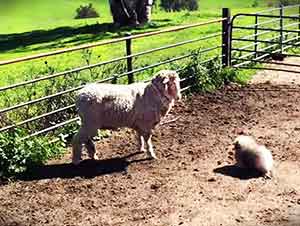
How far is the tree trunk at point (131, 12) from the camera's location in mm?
22719

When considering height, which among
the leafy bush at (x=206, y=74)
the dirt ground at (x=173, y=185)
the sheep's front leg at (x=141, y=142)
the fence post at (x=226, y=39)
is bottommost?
the dirt ground at (x=173, y=185)

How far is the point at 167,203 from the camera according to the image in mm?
5918

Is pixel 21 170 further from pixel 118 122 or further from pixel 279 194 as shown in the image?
pixel 279 194

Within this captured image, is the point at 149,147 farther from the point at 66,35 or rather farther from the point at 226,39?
the point at 66,35

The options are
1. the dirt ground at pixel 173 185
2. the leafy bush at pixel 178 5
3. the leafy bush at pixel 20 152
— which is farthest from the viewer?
the leafy bush at pixel 178 5

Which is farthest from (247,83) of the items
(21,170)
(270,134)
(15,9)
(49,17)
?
(15,9)

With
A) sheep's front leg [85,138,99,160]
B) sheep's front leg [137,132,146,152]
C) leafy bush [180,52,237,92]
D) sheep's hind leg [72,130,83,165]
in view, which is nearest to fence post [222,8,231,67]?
leafy bush [180,52,237,92]

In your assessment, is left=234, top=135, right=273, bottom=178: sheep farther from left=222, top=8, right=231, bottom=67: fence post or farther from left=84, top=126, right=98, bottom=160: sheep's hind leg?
left=222, top=8, right=231, bottom=67: fence post

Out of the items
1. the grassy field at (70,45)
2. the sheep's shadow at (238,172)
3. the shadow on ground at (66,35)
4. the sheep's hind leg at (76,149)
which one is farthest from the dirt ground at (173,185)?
the shadow on ground at (66,35)

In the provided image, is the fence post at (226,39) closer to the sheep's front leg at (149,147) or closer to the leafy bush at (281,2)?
the sheep's front leg at (149,147)

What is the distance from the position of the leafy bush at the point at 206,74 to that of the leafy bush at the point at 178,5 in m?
24.2

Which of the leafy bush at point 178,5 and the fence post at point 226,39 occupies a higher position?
the fence post at point 226,39

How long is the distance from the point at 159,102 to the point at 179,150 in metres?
0.77

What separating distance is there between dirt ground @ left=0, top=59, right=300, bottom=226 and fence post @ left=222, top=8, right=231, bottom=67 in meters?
2.73
